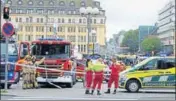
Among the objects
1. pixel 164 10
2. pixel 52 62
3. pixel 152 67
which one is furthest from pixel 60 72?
pixel 164 10

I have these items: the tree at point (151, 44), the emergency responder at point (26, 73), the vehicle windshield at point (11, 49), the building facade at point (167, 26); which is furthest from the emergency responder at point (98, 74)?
the tree at point (151, 44)

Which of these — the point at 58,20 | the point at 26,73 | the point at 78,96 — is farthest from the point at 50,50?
the point at 58,20

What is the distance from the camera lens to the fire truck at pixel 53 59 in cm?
2758

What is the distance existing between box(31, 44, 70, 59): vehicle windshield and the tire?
4338mm

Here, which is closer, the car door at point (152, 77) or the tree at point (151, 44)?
the car door at point (152, 77)

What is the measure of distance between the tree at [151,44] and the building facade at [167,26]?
6.53ft

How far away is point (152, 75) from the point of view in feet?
81.0

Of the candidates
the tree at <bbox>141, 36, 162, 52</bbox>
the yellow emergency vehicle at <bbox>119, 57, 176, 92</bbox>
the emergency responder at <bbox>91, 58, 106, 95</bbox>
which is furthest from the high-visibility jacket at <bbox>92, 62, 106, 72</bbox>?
the tree at <bbox>141, 36, 162, 52</bbox>

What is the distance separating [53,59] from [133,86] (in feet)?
15.9

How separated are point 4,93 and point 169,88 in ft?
25.1

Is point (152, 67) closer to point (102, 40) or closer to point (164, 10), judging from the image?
point (102, 40)

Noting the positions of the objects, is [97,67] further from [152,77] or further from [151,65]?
[151,65]

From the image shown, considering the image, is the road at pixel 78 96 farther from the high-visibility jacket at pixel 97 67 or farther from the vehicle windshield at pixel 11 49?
the vehicle windshield at pixel 11 49

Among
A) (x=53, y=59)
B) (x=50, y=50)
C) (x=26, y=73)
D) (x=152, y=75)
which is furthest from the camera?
(x=50, y=50)
